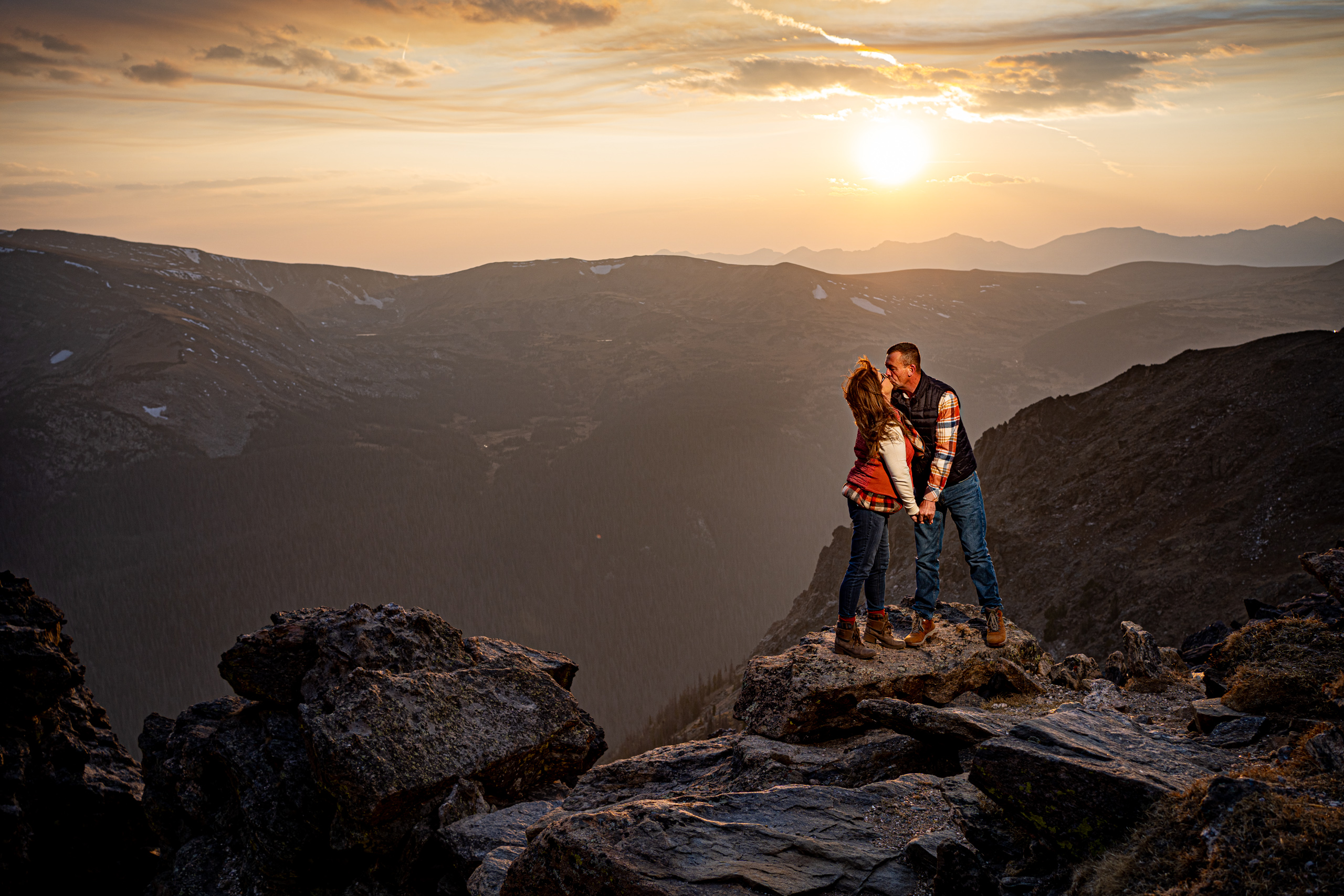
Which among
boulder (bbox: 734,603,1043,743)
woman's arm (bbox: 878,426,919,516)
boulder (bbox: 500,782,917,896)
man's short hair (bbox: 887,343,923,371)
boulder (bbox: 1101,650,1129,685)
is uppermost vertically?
man's short hair (bbox: 887,343,923,371)

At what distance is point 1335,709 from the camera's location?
8.00 metres

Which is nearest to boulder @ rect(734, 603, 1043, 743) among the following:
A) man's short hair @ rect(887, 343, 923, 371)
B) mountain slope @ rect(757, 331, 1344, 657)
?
man's short hair @ rect(887, 343, 923, 371)

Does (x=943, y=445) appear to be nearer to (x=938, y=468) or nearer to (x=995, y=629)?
(x=938, y=468)

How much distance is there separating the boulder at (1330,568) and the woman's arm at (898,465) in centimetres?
652

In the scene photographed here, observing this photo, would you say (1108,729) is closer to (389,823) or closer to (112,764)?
(389,823)

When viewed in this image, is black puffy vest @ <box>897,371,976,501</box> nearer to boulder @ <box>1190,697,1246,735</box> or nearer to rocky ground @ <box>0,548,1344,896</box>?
rocky ground @ <box>0,548,1344,896</box>

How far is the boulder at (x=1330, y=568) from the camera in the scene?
11.8 meters

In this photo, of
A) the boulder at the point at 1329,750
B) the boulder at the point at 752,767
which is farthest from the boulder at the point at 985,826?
the boulder at the point at 1329,750

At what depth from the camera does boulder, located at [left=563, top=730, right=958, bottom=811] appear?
10414mm

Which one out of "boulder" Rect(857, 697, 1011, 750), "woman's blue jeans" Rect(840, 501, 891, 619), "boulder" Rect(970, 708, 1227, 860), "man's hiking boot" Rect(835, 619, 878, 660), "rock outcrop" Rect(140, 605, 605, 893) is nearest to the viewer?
"boulder" Rect(970, 708, 1227, 860)

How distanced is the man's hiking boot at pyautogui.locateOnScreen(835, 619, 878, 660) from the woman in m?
1.31

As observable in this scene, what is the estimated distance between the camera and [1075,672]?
15.2 m

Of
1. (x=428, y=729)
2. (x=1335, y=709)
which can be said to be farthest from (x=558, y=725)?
(x=1335, y=709)

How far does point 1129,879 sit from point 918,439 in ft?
20.7
